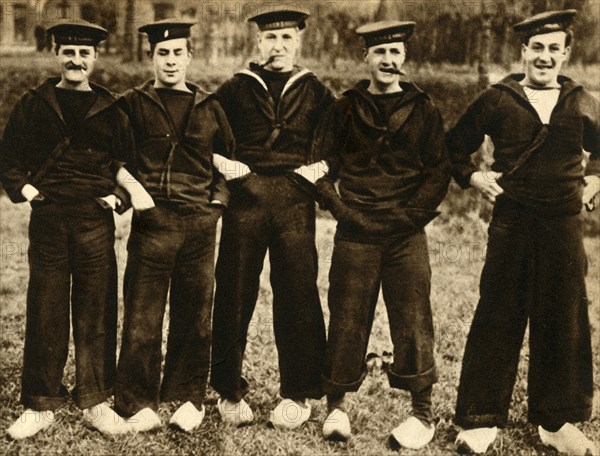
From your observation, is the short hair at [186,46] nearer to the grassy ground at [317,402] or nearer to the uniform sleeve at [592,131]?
the grassy ground at [317,402]

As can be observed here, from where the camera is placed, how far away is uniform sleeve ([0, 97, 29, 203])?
4.58 metres

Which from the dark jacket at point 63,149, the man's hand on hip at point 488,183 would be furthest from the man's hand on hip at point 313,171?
the dark jacket at point 63,149

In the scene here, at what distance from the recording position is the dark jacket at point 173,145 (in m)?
4.54

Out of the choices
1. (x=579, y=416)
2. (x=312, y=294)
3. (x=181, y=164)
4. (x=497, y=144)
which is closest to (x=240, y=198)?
(x=181, y=164)

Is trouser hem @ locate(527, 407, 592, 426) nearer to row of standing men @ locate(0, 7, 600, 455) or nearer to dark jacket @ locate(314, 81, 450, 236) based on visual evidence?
row of standing men @ locate(0, 7, 600, 455)

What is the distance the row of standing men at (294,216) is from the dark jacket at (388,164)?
0.01 meters

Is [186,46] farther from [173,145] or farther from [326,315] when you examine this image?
[326,315]

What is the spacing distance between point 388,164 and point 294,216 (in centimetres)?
60

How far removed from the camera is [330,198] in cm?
459

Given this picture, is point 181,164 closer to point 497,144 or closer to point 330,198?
point 330,198

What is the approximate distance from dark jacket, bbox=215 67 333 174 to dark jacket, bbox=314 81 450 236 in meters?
0.14

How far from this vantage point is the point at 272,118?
14.9 feet

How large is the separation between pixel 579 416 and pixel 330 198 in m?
1.92

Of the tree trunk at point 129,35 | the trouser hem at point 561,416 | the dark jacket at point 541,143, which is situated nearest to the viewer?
the dark jacket at point 541,143
